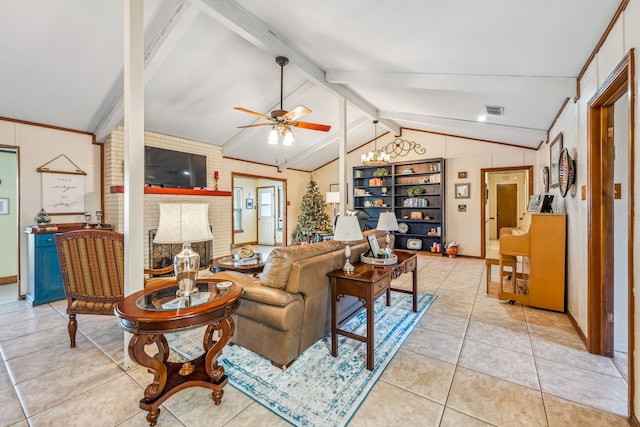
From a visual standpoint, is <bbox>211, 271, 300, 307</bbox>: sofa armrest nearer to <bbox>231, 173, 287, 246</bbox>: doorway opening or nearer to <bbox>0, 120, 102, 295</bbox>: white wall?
<bbox>0, 120, 102, 295</bbox>: white wall

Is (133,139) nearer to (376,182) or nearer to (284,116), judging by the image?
(284,116)

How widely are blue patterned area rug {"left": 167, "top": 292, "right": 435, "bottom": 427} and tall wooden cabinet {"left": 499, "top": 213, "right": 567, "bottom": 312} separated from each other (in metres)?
1.63

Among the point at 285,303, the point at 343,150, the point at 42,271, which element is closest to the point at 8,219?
the point at 42,271

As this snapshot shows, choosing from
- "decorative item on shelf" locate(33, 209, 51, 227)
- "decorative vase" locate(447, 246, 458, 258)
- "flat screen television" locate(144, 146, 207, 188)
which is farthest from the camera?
"decorative vase" locate(447, 246, 458, 258)

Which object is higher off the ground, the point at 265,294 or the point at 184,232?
the point at 184,232

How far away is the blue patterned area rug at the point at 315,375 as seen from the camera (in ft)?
5.57

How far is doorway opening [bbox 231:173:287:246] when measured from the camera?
8.49 m

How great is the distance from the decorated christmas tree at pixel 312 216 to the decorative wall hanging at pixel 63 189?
474cm

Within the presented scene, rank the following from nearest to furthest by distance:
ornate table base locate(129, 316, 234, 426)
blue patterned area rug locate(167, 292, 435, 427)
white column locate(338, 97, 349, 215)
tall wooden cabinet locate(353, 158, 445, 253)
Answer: ornate table base locate(129, 316, 234, 426), blue patterned area rug locate(167, 292, 435, 427), white column locate(338, 97, 349, 215), tall wooden cabinet locate(353, 158, 445, 253)

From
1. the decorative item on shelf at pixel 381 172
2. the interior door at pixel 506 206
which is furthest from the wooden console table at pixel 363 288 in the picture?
the interior door at pixel 506 206

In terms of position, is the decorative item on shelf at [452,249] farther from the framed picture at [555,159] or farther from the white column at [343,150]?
the white column at [343,150]

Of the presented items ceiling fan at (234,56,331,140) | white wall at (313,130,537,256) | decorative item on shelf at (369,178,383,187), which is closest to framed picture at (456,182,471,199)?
white wall at (313,130,537,256)

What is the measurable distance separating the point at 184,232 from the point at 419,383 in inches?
73.8

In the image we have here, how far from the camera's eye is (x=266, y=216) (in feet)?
28.9
